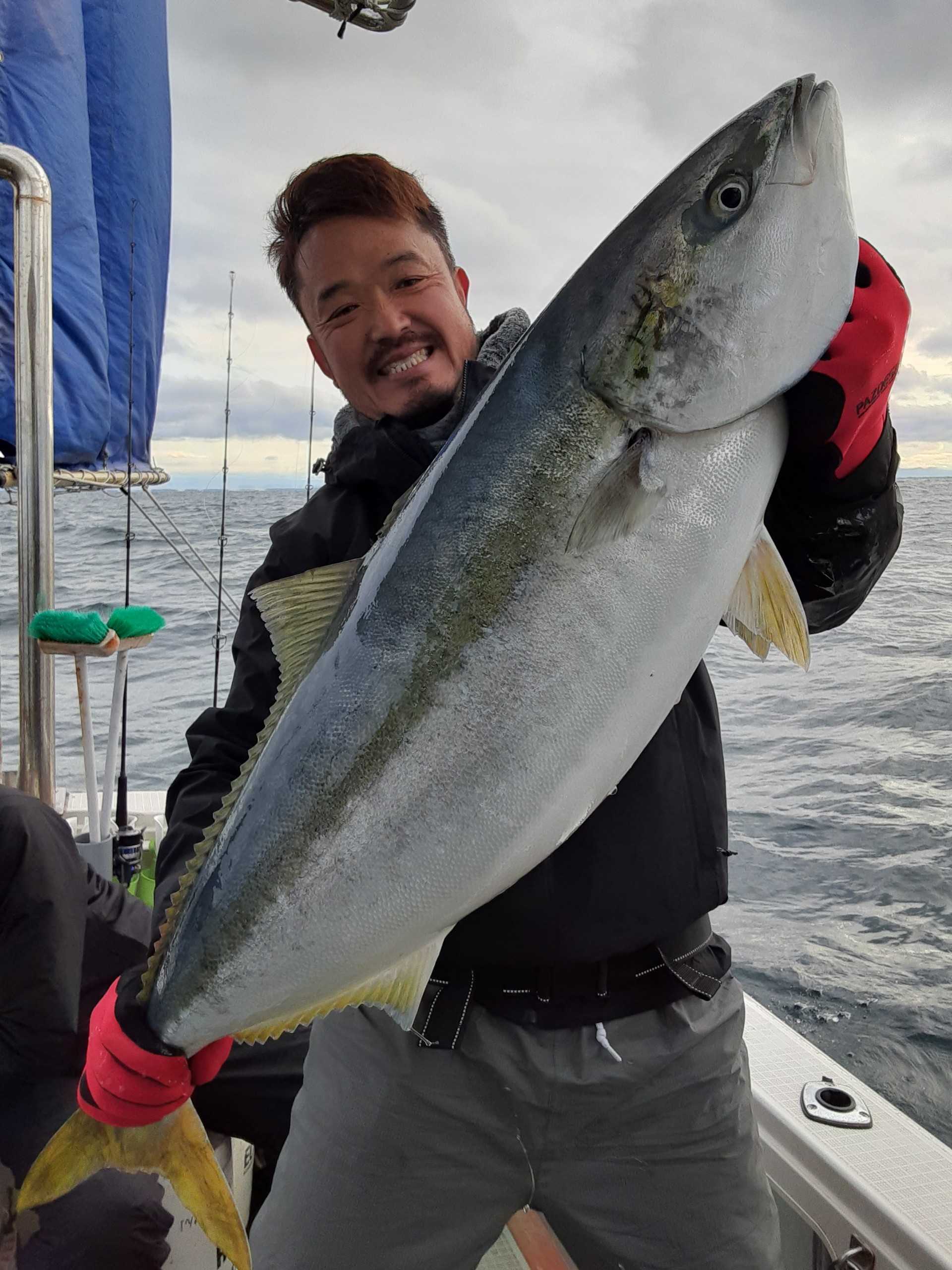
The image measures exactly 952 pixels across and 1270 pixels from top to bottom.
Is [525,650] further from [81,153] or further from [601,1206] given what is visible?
[81,153]

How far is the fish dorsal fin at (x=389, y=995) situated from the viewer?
1400mm

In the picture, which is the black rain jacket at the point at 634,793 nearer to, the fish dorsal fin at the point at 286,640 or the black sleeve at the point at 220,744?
the black sleeve at the point at 220,744

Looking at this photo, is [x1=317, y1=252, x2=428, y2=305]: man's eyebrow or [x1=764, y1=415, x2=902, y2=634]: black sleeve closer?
[x1=764, y1=415, x2=902, y2=634]: black sleeve

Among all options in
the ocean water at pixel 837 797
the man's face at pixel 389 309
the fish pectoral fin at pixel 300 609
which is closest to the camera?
the fish pectoral fin at pixel 300 609

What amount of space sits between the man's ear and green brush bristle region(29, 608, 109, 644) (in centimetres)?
181

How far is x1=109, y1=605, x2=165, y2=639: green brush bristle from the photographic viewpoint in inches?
158

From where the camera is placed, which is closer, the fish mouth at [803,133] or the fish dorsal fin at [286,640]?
the fish mouth at [803,133]

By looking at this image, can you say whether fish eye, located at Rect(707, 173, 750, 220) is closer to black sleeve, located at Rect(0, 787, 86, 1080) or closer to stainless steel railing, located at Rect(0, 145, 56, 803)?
black sleeve, located at Rect(0, 787, 86, 1080)

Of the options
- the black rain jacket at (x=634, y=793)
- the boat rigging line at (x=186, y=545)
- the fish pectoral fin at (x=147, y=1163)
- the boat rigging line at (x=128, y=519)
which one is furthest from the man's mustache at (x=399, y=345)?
Answer: the boat rigging line at (x=186, y=545)

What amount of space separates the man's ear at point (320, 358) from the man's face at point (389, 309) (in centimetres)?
11

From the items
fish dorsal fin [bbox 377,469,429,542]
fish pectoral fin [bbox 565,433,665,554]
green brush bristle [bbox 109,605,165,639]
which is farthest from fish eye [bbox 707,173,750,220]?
green brush bristle [bbox 109,605,165,639]

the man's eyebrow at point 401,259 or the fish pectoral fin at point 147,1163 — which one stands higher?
the man's eyebrow at point 401,259

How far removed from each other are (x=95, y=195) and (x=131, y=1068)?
7015 mm

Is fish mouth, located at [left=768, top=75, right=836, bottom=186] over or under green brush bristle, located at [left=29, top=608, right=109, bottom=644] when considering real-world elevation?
over
